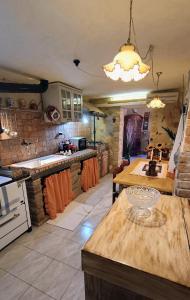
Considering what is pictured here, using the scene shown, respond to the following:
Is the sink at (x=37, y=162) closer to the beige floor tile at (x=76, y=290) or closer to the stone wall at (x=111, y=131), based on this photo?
the beige floor tile at (x=76, y=290)

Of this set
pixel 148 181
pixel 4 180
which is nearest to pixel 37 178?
pixel 4 180

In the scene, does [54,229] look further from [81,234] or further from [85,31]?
[85,31]

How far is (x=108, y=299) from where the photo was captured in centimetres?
74

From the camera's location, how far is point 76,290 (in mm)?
1493

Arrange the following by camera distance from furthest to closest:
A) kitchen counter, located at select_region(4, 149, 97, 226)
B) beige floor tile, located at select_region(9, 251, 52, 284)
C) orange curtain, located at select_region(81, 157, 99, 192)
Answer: orange curtain, located at select_region(81, 157, 99, 192)
kitchen counter, located at select_region(4, 149, 97, 226)
beige floor tile, located at select_region(9, 251, 52, 284)

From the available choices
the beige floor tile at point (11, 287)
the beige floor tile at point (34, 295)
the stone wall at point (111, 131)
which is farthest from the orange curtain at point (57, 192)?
the stone wall at point (111, 131)

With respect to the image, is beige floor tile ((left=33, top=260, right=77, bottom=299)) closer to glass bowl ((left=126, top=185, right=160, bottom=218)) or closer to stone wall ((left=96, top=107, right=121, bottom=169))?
glass bowl ((left=126, top=185, right=160, bottom=218))

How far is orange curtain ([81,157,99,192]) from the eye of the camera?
3504 millimetres

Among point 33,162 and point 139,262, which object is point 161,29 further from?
point 33,162

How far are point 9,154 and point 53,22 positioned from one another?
196 centimetres

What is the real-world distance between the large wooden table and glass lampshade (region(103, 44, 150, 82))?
95 cm

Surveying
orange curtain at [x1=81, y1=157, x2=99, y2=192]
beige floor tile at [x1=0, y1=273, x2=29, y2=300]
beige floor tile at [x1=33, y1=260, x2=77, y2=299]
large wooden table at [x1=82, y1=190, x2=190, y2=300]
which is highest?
large wooden table at [x1=82, y1=190, x2=190, y2=300]

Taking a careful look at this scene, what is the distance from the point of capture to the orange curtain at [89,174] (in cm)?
350

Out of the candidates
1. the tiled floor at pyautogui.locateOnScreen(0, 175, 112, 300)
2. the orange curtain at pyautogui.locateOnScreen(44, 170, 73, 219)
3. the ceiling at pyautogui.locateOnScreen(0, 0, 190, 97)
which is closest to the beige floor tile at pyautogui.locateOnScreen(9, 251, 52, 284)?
the tiled floor at pyautogui.locateOnScreen(0, 175, 112, 300)
